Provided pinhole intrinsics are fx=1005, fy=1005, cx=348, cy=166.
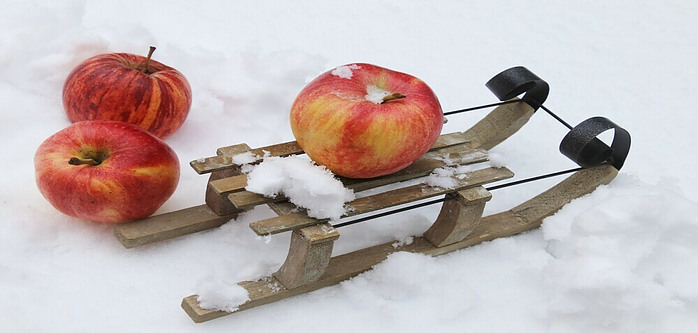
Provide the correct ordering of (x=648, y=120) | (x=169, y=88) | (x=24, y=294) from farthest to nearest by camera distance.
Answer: (x=648, y=120) < (x=169, y=88) < (x=24, y=294)

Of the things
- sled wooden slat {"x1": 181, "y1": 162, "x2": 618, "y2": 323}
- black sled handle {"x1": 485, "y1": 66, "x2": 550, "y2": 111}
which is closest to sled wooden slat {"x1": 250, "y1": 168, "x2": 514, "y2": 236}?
sled wooden slat {"x1": 181, "y1": 162, "x2": 618, "y2": 323}

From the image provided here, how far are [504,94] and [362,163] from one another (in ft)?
2.33

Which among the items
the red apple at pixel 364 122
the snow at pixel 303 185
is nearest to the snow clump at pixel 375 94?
the red apple at pixel 364 122

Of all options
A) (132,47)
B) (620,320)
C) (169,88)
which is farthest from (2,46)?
(620,320)

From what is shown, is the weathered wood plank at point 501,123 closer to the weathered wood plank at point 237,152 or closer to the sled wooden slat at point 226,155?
the weathered wood plank at point 237,152

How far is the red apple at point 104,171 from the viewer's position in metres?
2.34

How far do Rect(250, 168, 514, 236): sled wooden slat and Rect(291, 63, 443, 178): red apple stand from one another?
0.21 ft

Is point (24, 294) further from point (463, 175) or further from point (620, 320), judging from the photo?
point (620, 320)

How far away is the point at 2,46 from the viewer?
3.01 metres

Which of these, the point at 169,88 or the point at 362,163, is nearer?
the point at 362,163

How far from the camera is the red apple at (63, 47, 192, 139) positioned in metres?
2.72

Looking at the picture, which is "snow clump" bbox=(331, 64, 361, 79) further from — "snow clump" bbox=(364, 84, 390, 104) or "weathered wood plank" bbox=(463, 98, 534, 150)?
"weathered wood plank" bbox=(463, 98, 534, 150)

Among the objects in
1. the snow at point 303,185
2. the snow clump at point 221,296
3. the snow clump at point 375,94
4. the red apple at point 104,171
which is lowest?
the snow clump at point 221,296

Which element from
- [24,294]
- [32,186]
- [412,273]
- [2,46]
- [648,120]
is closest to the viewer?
[24,294]
